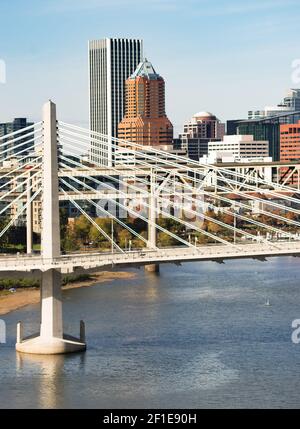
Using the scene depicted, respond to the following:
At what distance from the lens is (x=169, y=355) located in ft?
72.7

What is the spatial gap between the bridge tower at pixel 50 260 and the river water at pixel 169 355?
32cm

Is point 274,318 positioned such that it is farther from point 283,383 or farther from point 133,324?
point 283,383

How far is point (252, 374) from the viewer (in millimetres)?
20656

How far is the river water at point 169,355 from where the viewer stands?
19.5 m

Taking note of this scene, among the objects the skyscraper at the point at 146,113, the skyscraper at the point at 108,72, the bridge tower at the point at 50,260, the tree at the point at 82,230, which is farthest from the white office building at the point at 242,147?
the bridge tower at the point at 50,260

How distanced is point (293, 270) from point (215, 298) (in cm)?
875

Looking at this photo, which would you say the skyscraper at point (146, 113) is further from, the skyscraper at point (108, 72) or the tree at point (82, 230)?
the tree at point (82, 230)

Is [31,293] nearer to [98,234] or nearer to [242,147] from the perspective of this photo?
[98,234]

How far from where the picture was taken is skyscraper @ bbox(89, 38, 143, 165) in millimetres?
101250

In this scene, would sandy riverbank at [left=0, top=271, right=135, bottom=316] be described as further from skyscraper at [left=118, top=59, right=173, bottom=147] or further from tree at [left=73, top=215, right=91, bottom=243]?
skyscraper at [left=118, top=59, right=173, bottom=147]

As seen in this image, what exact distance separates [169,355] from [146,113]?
66.1 metres

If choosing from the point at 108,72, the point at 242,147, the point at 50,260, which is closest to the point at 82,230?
the point at 50,260
